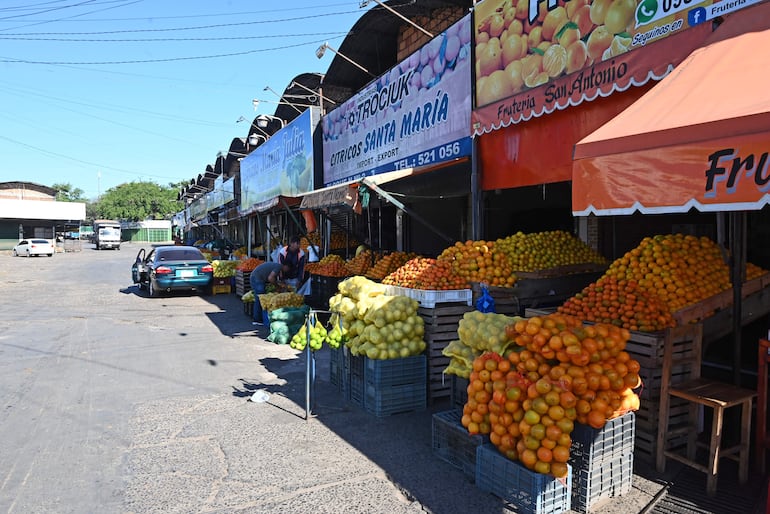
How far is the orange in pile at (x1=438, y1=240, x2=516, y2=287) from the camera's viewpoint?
603cm

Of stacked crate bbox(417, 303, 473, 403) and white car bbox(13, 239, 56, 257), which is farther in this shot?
white car bbox(13, 239, 56, 257)

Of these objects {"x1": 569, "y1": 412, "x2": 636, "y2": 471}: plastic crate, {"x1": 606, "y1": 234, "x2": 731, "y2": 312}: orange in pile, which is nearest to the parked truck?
{"x1": 606, "y1": 234, "x2": 731, "y2": 312}: orange in pile

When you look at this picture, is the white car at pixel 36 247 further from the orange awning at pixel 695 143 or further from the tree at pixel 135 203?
the orange awning at pixel 695 143

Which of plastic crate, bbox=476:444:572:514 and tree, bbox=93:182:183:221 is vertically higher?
tree, bbox=93:182:183:221

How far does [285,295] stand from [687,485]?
7.53m

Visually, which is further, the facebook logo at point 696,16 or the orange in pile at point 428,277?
the orange in pile at point 428,277

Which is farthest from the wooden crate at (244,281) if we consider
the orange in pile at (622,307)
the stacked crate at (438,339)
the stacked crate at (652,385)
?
the stacked crate at (652,385)

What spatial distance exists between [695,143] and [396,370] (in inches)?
141

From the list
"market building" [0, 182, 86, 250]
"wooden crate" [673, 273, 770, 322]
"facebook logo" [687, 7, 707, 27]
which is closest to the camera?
"wooden crate" [673, 273, 770, 322]

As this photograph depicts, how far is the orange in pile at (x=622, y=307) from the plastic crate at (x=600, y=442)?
87cm

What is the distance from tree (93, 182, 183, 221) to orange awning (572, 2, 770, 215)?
9595 centimetres

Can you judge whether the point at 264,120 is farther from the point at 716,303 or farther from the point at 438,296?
the point at 716,303

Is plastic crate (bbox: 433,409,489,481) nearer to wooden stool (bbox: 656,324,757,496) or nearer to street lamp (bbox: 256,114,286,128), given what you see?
wooden stool (bbox: 656,324,757,496)

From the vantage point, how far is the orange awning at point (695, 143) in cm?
282
